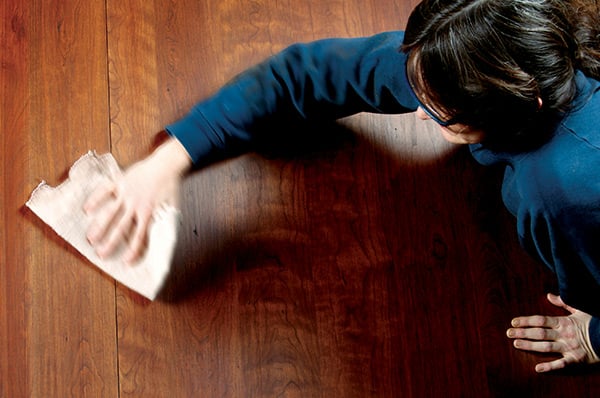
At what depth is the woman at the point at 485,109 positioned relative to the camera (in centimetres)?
51

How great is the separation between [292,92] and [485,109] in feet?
0.95

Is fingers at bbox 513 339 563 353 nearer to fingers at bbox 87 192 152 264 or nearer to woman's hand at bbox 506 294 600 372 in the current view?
woman's hand at bbox 506 294 600 372

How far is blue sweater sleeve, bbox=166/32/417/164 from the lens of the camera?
0.74 meters

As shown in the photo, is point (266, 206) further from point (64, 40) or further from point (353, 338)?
point (64, 40)

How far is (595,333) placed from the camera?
2.70 ft

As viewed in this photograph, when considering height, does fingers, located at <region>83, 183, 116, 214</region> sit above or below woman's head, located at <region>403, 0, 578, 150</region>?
below

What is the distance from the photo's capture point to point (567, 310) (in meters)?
0.89

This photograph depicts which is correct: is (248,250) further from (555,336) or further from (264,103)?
(555,336)

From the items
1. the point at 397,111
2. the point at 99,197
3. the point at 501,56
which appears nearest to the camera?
the point at 501,56

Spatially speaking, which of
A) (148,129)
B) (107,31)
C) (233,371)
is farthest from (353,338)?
(107,31)

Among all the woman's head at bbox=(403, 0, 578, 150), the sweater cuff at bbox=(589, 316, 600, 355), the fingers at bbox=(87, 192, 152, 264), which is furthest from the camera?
the sweater cuff at bbox=(589, 316, 600, 355)

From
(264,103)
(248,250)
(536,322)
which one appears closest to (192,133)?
(264,103)

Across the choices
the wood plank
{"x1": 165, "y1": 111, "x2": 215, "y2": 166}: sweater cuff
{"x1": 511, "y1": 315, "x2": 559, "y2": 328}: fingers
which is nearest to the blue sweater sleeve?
{"x1": 165, "y1": 111, "x2": 215, "y2": 166}: sweater cuff

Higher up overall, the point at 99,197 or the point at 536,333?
the point at 99,197
